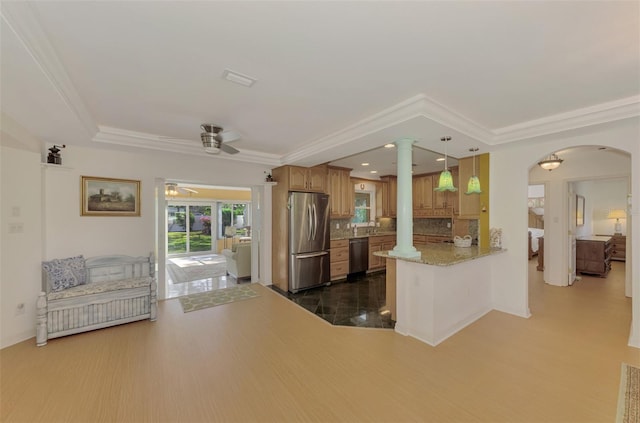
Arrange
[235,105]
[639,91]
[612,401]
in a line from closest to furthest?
[612,401]
[639,91]
[235,105]

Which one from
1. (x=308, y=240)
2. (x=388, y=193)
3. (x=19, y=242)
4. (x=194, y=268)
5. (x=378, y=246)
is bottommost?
(x=194, y=268)

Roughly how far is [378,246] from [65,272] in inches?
233

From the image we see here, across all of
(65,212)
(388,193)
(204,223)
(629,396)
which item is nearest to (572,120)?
(629,396)

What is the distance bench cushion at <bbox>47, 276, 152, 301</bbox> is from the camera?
9.77 ft

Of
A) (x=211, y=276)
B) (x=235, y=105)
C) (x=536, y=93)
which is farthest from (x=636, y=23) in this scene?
(x=211, y=276)

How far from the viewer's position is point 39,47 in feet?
5.36

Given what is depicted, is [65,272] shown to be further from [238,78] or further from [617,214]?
[617,214]

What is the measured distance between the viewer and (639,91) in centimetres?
238

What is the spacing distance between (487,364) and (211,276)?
18.7 ft

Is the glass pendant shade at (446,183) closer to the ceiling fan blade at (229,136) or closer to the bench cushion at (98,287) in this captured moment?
the ceiling fan blade at (229,136)

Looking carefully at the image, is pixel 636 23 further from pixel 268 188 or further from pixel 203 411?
pixel 268 188

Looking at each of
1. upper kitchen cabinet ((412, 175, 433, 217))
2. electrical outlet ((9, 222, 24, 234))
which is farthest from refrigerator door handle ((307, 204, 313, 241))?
electrical outlet ((9, 222, 24, 234))

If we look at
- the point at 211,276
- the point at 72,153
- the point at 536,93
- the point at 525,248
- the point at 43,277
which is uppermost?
the point at 536,93

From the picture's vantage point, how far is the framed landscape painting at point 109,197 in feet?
11.9
